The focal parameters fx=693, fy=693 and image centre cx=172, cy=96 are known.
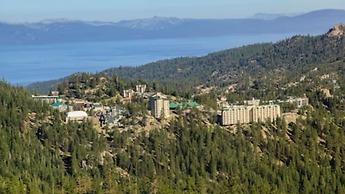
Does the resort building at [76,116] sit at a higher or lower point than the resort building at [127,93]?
lower

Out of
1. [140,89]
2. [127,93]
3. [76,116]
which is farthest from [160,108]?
[140,89]

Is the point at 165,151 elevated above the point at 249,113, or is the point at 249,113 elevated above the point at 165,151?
the point at 249,113

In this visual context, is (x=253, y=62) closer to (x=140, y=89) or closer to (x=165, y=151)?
(x=140, y=89)

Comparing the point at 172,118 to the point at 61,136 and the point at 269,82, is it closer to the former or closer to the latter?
the point at 61,136

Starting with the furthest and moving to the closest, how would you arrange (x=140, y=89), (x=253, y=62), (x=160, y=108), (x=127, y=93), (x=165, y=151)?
1. (x=253, y=62)
2. (x=140, y=89)
3. (x=127, y=93)
4. (x=160, y=108)
5. (x=165, y=151)

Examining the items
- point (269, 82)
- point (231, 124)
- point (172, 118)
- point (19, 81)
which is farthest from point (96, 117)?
point (19, 81)

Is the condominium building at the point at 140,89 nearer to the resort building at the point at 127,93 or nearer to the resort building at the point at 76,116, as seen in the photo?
the resort building at the point at 127,93

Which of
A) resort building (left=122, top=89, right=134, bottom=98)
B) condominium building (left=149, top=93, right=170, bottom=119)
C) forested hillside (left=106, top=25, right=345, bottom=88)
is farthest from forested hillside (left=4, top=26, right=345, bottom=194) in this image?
forested hillside (left=106, top=25, right=345, bottom=88)

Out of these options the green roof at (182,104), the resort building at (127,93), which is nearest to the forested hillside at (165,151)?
the resort building at (127,93)
